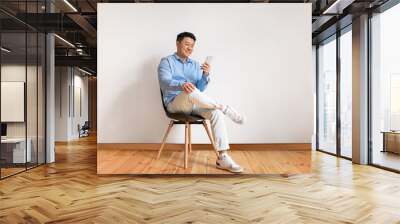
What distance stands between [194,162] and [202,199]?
1.19m

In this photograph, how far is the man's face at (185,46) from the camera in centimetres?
412

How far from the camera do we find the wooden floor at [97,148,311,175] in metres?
4.18

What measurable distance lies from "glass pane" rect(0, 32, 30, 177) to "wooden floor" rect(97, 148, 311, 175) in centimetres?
144

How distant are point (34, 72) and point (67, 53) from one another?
5662mm

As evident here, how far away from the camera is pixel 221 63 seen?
4.53 m

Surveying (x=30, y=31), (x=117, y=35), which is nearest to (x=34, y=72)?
(x=30, y=31)

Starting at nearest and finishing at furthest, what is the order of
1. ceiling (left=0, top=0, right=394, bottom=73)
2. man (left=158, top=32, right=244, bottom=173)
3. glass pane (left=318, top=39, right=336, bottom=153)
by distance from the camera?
1. man (left=158, top=32, right=244, bottom=173)
2. ceiling (left=0, top=0, right=394, bottom=73)
3. glass pane (left=318, top=39, right=336, bottom=153)

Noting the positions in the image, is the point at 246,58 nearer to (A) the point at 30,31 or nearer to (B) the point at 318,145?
(A) the point at 30,31

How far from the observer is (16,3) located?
198 inches

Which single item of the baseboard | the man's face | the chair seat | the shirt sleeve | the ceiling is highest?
the ceiling

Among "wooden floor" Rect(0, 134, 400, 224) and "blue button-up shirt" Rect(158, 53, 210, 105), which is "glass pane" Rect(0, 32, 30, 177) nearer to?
"wooden floor" Rect(0, 134, 400, 224)

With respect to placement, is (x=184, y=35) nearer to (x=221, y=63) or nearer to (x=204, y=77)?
(x=204, y=77)

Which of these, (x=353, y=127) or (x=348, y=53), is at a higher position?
(x=348, y=53)

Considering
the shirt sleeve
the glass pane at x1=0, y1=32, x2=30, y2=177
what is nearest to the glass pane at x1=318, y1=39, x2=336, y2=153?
the shirt sleeve
